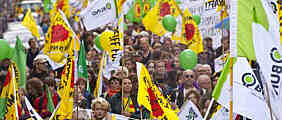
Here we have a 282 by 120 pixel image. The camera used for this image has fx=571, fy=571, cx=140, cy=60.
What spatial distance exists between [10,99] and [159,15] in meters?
4.25

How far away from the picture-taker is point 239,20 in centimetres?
445

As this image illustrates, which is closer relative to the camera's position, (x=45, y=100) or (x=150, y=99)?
(x=150, y=99)

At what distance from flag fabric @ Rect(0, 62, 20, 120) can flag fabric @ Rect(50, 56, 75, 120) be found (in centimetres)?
44

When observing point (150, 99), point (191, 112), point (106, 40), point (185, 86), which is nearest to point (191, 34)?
point (106, 40)

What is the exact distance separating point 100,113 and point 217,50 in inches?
145

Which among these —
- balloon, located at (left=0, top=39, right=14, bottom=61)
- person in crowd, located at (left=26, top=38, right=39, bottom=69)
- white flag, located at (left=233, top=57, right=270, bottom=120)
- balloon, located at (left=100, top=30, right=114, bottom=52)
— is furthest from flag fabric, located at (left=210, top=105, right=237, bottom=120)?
person in crowd, located at (left=26, top=38, right=39, bottom=69)

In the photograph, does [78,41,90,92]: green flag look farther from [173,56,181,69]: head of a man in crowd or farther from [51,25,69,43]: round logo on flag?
[173,56,181,69]: head of a man in crowd

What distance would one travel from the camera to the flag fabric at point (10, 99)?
6301mm

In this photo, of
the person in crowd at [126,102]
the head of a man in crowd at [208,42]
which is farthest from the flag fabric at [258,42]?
the head of a man in crowd at [208,42]

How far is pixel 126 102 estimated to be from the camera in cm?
689

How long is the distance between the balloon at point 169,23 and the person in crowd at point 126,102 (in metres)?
2.94

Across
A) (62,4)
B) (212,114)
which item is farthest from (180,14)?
(212,114)

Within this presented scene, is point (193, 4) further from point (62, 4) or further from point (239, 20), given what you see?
point (239, 20)

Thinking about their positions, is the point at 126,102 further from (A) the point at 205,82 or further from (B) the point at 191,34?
(B) the point at 191,34
